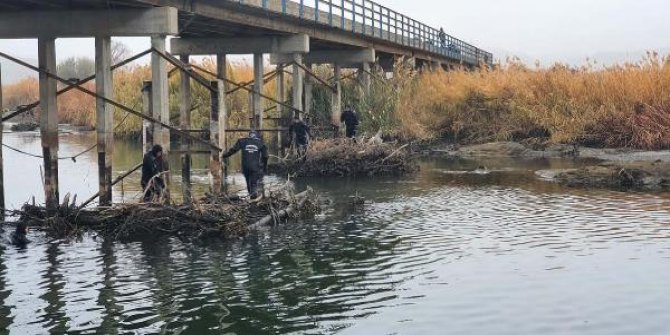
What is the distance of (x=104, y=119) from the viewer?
1581cm

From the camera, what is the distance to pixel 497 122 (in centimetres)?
3269

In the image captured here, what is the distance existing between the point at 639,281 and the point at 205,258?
600 centimetres

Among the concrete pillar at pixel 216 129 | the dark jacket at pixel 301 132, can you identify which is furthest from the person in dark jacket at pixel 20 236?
the dark jacket at pixel 301 132

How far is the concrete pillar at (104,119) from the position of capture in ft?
51.2

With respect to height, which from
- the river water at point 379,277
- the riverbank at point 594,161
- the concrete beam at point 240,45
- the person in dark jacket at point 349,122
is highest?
the concrete beam at point 240,45

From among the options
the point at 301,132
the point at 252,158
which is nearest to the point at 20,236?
the point at 252,158

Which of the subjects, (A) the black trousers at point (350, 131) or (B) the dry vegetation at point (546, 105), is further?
(B) the dry vegetation at point (546, 105)

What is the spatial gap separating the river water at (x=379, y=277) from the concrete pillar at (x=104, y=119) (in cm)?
224

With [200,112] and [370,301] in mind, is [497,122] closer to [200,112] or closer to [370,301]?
[200,112]

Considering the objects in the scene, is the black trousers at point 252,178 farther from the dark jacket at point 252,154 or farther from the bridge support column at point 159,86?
the bridge support column at point 159,86

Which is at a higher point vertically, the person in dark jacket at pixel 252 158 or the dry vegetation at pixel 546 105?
the dry vegetation at pixel 546 105

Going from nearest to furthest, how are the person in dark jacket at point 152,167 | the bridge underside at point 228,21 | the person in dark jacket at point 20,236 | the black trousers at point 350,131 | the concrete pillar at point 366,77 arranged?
the person in dark jacket at point 20,236 → the person in dark jacket at point 152,167 → the bridge underside at point 228,21 → the black trousers at point 350,131 → the concrete pillar at point 366,77

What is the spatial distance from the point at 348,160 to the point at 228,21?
16.5 feet

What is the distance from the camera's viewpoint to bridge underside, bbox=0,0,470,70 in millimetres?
15734
